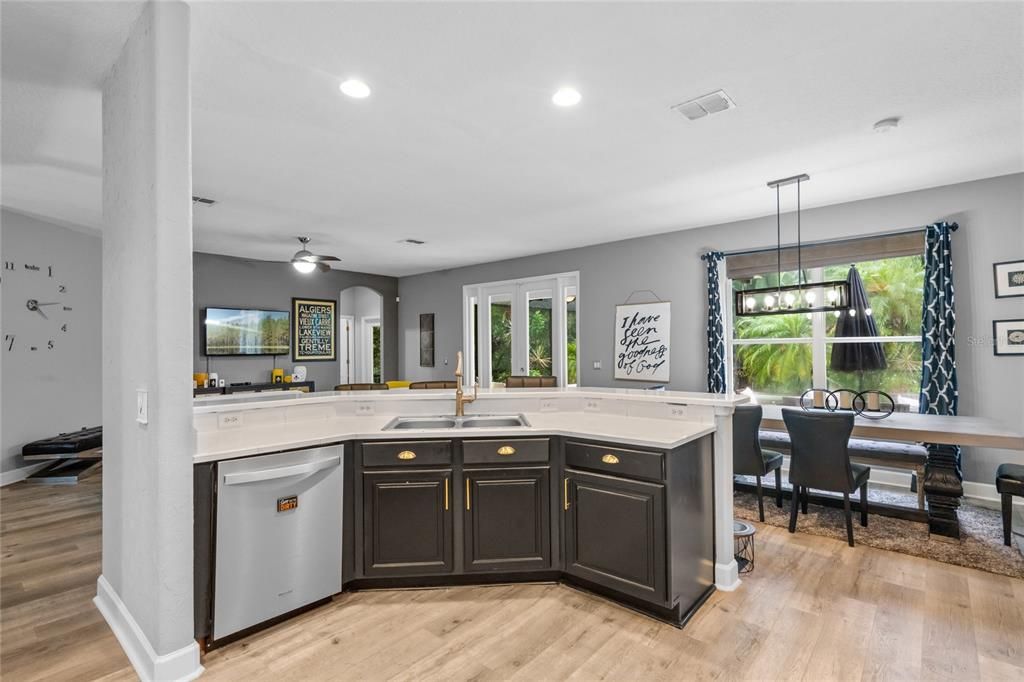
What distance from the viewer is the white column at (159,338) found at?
188cm

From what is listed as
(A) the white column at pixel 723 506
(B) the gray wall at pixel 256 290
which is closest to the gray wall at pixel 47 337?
(B) the gray wall at pixel 256 290

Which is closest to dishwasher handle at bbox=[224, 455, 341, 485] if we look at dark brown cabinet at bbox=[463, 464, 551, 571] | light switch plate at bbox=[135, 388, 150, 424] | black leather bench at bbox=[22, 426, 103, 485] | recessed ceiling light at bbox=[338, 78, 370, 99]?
light switch plate at bbox=[135, 388, 150, 424]

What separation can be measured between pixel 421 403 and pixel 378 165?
178 centimetres

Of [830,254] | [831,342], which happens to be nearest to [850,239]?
[830,254]

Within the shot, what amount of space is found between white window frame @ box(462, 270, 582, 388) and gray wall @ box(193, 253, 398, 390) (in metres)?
2.13

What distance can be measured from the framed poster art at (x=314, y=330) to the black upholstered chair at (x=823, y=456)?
22.4ft

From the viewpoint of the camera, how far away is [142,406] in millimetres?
1953

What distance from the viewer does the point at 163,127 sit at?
1.88 m

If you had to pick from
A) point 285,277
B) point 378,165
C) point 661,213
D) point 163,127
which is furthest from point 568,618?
point 285,277

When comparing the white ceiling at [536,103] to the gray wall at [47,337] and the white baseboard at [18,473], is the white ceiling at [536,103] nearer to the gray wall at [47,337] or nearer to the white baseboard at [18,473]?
the gray wall at [47,337]

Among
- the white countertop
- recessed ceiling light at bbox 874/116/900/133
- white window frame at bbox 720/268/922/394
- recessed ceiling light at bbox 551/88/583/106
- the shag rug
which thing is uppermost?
recessed ceiling light at bbox 551/88/583/106

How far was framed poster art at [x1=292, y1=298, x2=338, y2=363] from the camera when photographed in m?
7.88

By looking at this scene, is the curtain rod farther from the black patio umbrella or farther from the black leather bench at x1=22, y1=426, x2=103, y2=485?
the black leather bench at x1=22, y1=426, x2=103, y2=485

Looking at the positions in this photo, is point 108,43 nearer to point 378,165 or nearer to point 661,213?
point 378,165
